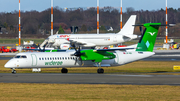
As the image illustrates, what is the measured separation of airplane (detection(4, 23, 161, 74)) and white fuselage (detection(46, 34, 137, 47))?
82.9 ft

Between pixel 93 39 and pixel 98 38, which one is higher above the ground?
pixel 98 38

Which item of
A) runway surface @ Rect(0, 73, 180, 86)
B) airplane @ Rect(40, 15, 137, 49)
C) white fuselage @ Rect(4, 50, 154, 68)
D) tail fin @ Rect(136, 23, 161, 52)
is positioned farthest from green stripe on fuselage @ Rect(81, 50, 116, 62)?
airplane @ Rect(40, 15, 137, 49)

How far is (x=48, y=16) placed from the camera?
341 ft

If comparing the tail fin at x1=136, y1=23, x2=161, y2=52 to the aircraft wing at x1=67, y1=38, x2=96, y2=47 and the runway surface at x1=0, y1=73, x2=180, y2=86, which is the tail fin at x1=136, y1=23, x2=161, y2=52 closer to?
the runway surface at x1=0, y1=73, x2=180, y2=86

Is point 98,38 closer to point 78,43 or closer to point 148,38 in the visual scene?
point 78,43

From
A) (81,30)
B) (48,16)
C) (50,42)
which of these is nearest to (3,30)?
(48,16)

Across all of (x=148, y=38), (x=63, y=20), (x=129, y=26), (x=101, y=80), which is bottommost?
(x=101, y=80)

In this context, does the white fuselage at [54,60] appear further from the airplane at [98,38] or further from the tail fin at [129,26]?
the tail fin at [129,26]

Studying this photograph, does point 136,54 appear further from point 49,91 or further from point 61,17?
point 61,17

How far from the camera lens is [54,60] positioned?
31.1 meters

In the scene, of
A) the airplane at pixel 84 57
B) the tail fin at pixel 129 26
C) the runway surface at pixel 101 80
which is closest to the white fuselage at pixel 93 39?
the tail fin at pixel 129 26

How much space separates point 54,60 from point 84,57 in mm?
3366

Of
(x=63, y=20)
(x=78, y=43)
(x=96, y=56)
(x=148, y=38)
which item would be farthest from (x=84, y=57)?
(x=63, y=20)

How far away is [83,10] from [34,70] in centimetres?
7587
